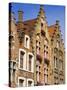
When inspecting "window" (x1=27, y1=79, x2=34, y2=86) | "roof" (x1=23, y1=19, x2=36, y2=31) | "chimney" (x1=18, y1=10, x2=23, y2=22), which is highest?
"chimney" (x1=18, y1=10, x2=23, y2=22)

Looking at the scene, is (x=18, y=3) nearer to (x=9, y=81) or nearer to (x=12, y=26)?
(x=12, y=26)

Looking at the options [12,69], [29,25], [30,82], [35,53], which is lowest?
[30,82]

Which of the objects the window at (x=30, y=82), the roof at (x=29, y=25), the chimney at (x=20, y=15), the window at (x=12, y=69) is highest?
the chimney at (x=20, y=15)

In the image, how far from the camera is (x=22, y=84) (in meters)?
2.18

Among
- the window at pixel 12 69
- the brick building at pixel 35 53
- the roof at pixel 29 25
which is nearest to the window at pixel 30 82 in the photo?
the brick building at pixel 35 53

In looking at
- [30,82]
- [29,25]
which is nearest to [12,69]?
[30,82]

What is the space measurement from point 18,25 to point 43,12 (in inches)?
10.2

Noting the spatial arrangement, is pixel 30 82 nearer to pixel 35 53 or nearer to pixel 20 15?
pixel 35 53

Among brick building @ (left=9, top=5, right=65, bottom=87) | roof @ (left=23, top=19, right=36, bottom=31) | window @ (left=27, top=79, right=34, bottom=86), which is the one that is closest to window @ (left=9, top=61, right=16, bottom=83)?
brick building @ (left=9, top=5, right=65, bottom=87)

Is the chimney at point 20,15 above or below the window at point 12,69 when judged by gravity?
above

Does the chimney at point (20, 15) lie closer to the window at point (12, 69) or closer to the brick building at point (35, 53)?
the brick building at point (35, 53)

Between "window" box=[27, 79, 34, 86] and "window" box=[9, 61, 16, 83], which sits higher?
"window" box=[9, 61, 16, 83]

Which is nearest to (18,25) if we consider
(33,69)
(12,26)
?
(12,26)

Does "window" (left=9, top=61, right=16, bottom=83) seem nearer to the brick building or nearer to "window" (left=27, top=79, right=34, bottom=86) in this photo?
the brick building
